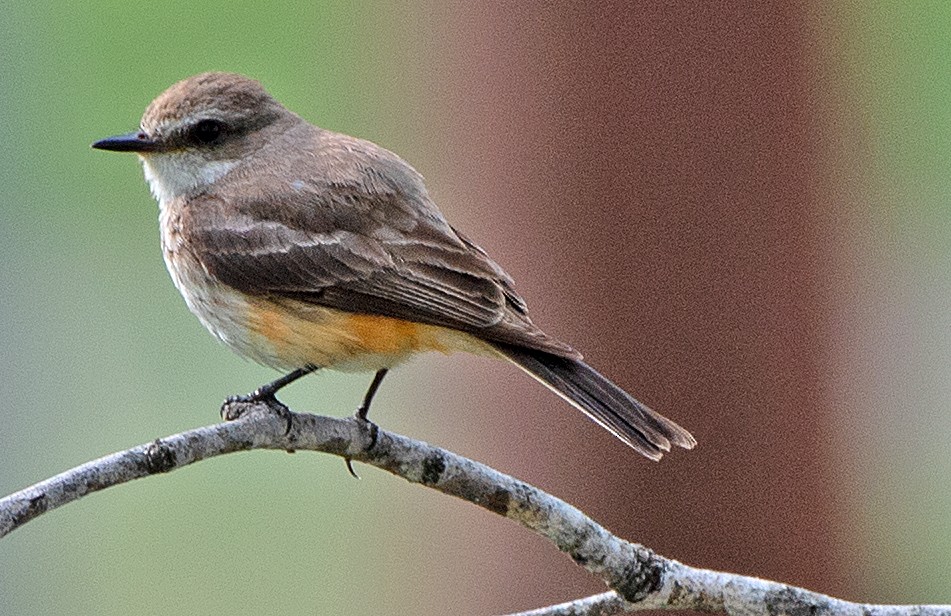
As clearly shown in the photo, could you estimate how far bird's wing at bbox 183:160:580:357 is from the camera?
456 centimetres

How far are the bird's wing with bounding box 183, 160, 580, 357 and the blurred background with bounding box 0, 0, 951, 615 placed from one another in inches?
55.7


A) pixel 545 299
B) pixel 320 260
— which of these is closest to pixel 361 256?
pixel 320 260

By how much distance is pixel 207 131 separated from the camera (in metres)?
5.14

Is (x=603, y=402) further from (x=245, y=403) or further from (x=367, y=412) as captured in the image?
(x=245, y=403)

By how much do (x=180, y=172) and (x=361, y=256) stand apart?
790 millimetres

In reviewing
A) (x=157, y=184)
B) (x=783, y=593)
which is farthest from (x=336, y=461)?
(x=783, y=593)

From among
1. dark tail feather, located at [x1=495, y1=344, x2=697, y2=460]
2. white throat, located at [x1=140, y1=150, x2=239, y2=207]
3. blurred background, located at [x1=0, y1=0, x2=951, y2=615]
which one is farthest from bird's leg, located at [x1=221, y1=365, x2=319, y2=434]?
blurred background, located at [x1=0, y1=0, x2=951, y2=615]

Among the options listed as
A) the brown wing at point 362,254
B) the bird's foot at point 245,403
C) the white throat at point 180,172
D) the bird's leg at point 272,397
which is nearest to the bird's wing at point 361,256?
Answer: the brown wing at point 362,254

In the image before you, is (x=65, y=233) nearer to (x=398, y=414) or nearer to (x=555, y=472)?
(x=398, y=414)

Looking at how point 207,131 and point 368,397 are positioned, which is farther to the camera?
point 207,131

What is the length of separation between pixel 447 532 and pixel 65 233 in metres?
3.65

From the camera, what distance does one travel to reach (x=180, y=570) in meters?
8.75

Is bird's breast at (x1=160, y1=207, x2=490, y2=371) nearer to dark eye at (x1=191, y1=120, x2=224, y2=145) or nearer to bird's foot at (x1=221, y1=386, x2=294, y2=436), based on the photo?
bird's foot at (x1=221, y1=386, x2=294, y2=436)

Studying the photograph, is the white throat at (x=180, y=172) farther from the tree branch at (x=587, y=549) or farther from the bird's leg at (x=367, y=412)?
the tree branch at (x=587, y=549)
